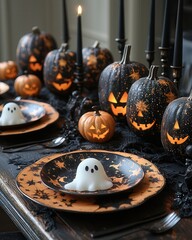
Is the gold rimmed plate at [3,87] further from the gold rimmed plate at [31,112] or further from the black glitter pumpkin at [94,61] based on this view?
the black glitter pumpkin at [94,61]

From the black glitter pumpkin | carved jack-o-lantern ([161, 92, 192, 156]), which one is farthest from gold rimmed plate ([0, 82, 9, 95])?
carved jack-o-lantern ([161, 92, 192, 156])

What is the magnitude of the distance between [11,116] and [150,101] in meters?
0.45

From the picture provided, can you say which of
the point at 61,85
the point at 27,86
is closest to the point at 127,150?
the point at 61,85

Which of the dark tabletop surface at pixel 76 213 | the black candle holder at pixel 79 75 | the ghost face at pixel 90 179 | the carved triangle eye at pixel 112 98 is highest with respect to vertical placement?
the black candle holder at pixel 79 75

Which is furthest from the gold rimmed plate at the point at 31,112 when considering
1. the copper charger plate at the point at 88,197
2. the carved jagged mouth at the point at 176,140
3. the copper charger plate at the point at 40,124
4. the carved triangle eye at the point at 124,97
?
the carved jagged mouth at the point at 176,140

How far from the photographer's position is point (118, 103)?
1.48m

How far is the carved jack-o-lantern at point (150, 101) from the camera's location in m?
1.30

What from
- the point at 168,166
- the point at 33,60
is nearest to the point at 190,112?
the point at 168,166

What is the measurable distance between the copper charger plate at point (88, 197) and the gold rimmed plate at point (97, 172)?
0.01 meters

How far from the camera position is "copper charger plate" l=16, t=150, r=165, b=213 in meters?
0.96

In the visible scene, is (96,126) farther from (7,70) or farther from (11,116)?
(7,70)

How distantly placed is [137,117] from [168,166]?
0.19 m

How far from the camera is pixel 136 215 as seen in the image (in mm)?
964

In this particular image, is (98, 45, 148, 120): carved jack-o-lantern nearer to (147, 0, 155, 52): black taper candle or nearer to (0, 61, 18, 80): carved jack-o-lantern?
(147, 0, 155, 52): black taper candle
